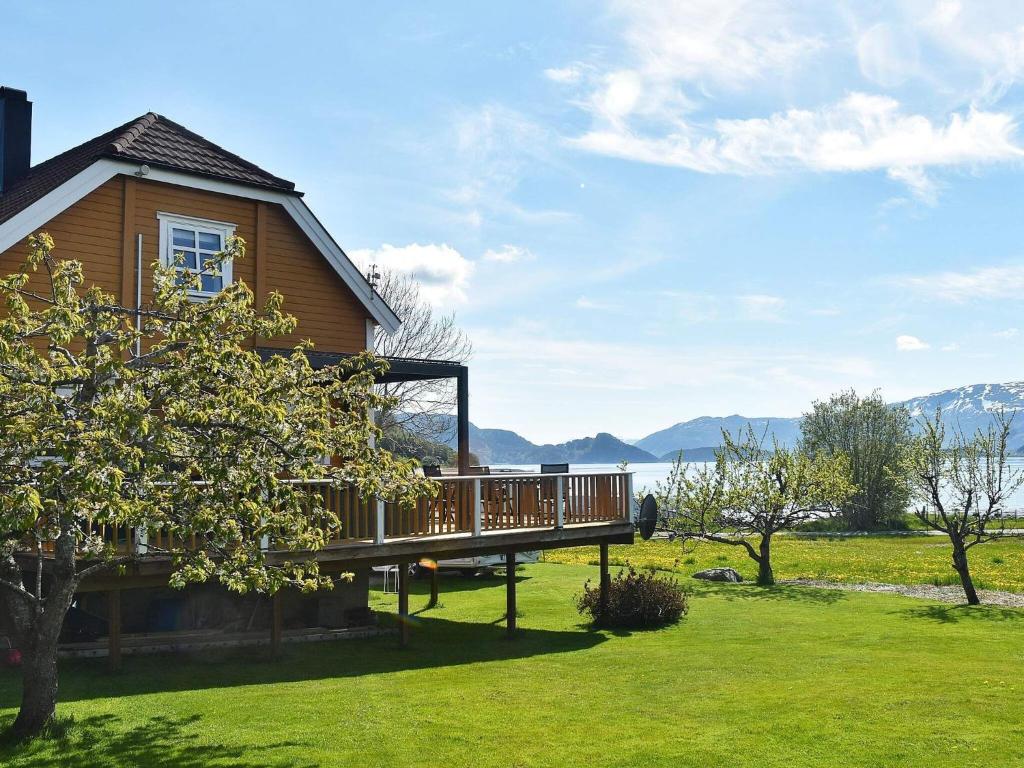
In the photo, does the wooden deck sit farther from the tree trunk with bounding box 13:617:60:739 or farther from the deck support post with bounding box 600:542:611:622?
the tree trunk with bounding box 13:617:60:739

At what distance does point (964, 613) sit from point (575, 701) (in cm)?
1268

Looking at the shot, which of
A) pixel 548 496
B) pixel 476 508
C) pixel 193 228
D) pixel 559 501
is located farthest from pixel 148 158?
pixel 559 501

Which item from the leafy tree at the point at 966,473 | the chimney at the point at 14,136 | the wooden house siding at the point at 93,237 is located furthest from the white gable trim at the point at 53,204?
the leafy tree at the point at 966,473

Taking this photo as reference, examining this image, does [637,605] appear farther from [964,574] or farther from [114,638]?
[114,638]

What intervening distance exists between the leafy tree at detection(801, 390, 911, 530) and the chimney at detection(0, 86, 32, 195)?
5379 cm

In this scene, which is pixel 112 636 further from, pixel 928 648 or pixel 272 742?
pixel 928 648

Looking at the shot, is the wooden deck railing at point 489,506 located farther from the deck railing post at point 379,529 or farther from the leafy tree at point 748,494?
the leafy tree at point 748,494

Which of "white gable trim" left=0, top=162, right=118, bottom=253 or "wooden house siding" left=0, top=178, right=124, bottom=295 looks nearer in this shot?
"white gable trim" left=0, top=162, right=118, bottom=253

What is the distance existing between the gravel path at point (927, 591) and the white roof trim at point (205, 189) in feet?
51.2

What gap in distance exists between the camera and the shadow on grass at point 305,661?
13.5m

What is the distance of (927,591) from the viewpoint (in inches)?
1029

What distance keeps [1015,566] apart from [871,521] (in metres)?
30.4

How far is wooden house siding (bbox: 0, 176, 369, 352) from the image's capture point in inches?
664

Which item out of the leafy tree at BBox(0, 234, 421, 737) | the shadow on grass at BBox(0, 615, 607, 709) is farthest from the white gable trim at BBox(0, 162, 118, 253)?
the shadow on grass at BBox(0, 615, 607, 709)
